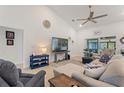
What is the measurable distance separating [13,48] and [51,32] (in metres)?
2.24

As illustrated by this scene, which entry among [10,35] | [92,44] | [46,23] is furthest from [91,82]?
[92,44]

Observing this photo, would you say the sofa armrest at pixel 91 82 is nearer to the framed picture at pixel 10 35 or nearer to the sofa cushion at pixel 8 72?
the sofa cushion at pixel 8 72

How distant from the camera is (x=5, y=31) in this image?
3398 mm

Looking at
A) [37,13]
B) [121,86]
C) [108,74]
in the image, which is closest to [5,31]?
[37,13]

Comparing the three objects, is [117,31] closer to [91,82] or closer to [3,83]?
[91,82]

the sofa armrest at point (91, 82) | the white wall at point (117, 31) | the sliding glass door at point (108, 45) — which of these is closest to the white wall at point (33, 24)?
the sliding glass door at point (108, 45)

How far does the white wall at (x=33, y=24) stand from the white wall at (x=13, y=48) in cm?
17

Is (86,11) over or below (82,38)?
over

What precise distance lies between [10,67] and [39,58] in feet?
11.3

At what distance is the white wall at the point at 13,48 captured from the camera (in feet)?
11.0

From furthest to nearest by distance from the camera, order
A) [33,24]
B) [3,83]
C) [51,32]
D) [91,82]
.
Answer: [51,32], [33,24], [91,82], [3,83]

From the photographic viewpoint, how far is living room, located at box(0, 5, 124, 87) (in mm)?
3449

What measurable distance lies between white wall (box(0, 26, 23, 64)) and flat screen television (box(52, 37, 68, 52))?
180 cm

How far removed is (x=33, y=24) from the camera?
439 centimetres
